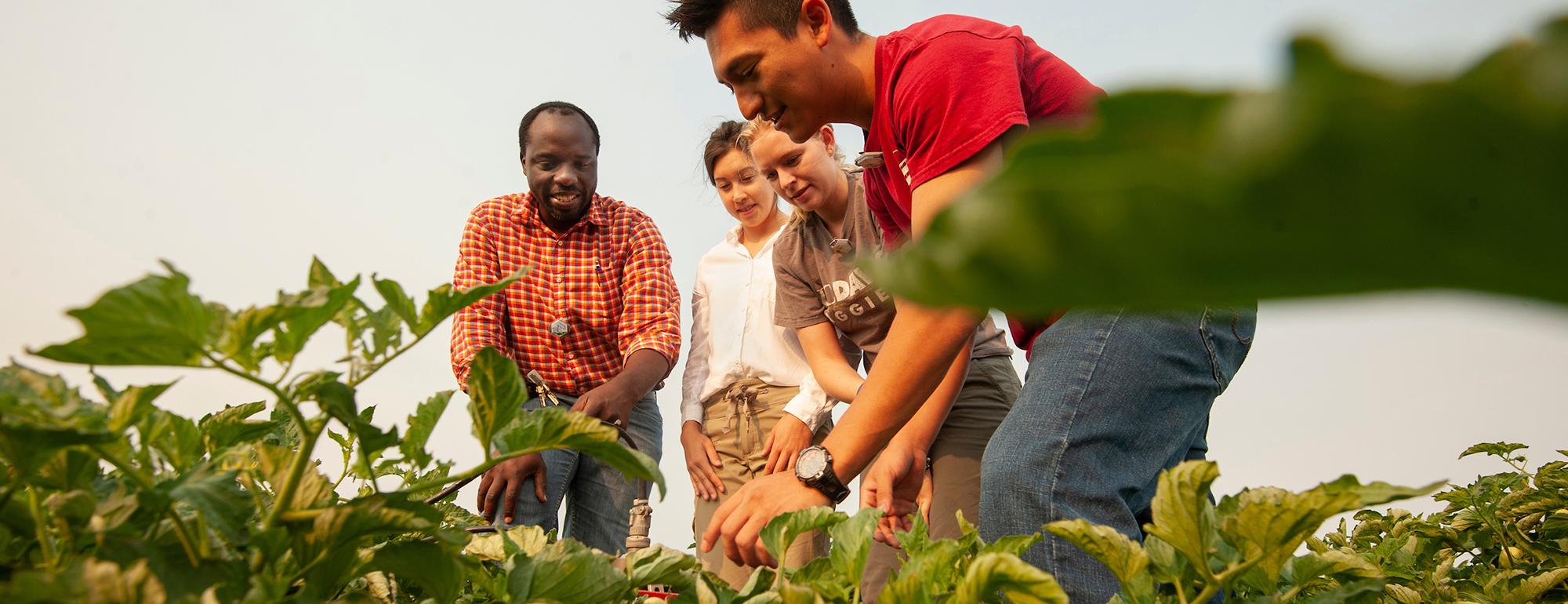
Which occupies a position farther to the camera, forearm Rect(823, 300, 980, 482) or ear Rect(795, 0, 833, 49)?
ear Rect(795, 0, 833, 49)

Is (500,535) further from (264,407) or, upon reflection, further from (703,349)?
(703,349)

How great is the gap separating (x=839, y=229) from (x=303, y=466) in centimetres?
269

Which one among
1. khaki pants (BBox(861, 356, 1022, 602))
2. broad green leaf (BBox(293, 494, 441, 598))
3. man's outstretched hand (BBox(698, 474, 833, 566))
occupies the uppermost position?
broad green leaf (BBox(293, 494, 441, 598))

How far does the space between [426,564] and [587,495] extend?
2.89 metres

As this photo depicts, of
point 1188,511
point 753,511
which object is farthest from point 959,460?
point 1188,511

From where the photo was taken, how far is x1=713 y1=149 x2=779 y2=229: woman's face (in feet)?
13.0

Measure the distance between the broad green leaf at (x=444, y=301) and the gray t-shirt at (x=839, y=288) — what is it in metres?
2.31

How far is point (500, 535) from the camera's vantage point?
902 mm

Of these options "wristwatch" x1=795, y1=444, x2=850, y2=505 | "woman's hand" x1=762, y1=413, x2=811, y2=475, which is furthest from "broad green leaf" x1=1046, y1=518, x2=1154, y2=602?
"woman's hand" x1=762, y1=413, x2=811, y2=475

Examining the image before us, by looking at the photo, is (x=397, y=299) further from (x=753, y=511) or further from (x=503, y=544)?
(x=753, y=511)

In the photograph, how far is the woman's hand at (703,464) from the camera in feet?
12.2

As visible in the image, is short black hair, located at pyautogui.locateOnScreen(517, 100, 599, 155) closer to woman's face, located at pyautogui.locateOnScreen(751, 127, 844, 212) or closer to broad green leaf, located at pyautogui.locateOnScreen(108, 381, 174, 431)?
woman's face, located at pyautogui.locateOnScreen(751, 127, 844, 212)

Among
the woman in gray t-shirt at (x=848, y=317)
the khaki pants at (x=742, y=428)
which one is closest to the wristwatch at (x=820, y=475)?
the woman in gray t-shirt at (x=848, y=317)

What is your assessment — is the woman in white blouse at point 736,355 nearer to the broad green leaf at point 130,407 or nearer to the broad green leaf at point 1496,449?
the broad green leaf at point 1496,449
